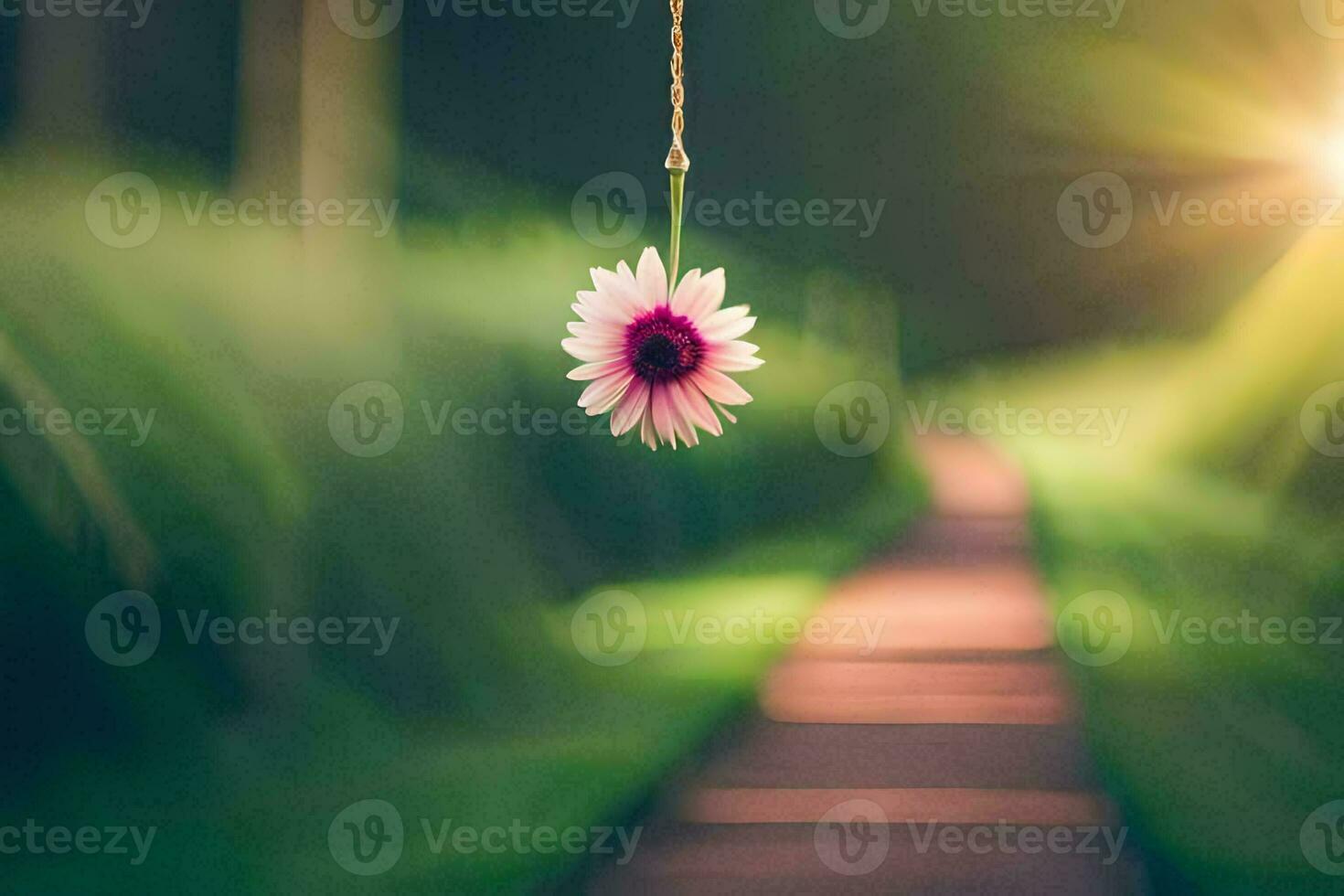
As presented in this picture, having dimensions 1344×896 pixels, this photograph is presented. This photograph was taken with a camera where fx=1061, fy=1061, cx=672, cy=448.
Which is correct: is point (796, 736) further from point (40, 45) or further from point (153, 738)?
point (40, 45)

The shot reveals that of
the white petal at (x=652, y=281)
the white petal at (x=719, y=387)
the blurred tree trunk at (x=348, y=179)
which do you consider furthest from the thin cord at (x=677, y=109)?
the blurred tree trunk at (x=348, y=179)

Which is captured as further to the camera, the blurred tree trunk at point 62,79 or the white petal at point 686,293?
the blurred tree trunk at point 62,79

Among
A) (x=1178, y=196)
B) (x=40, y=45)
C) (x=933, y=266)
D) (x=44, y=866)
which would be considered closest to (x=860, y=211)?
(x=933, y=266)

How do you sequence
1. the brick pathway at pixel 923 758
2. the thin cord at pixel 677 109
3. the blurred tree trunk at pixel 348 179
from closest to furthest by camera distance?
the thin cord at pixel 677 109
the brick pathway at pixel 923 758
the blurred tree trunk at pixel 348 179

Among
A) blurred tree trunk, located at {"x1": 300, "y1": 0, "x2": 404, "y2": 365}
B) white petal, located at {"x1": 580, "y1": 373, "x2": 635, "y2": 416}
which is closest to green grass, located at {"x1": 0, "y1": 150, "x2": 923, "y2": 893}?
blurred tree trunk, located at {"x1": 300, "y1": 0, "x2": 404, "y2": 365}

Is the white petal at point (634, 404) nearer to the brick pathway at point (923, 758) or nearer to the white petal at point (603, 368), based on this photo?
the white petal at point (603, 368)

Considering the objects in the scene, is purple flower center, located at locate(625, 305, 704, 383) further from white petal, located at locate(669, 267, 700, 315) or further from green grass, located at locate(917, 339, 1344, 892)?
green grass, located at locate(917, 339, 1344, 892)
